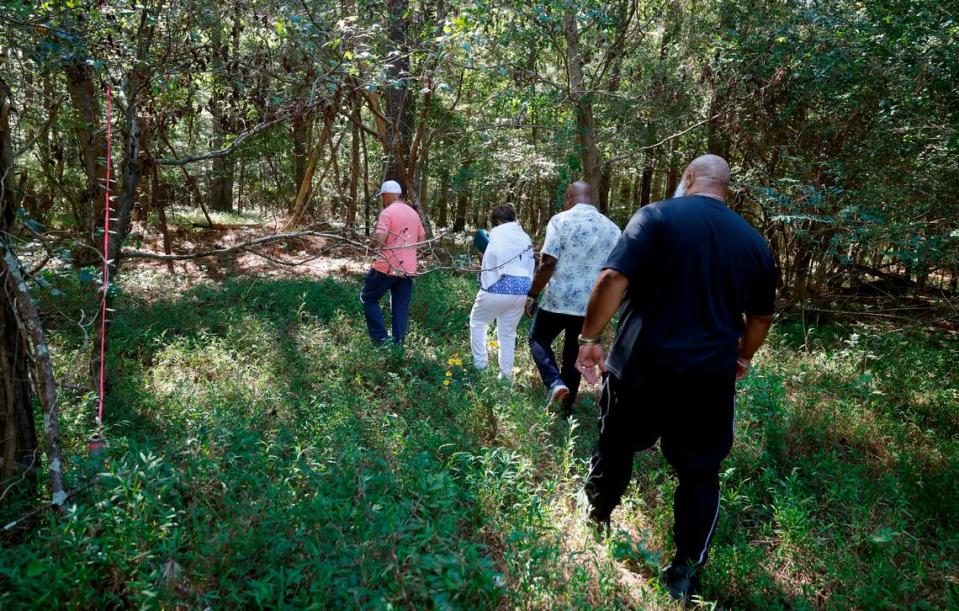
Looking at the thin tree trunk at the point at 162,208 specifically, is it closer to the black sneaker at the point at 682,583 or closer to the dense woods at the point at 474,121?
the dense woods at the point at 474,121

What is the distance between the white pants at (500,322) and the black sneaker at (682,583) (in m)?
2.65

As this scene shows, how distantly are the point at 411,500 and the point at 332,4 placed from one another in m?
8.35

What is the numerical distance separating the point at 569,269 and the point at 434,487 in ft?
8.65

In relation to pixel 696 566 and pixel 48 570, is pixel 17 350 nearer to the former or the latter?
pixel 48 570

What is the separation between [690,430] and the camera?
2812 millimetres

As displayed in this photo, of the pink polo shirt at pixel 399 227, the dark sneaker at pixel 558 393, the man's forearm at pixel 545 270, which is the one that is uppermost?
the pink polo shirt at pixel 399 227

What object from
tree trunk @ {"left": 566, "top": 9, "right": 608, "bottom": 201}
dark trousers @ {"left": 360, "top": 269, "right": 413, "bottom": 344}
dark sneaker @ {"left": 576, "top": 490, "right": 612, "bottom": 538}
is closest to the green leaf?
dark sneaker @ {"left": 576, "top": 490, "right": 612, "bottom": 538}

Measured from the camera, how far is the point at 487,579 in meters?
2.39

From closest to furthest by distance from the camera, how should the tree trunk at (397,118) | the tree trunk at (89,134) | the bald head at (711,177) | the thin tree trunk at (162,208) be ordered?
the bald head at (711,177) → the tree trunk at (89,134) → the thin tree trunk at (162,208) → the tree trunk at (397,118)

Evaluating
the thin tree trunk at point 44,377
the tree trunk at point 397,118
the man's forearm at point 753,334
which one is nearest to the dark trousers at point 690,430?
the man's forearm at point 753,334

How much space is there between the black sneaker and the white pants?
2651 mm

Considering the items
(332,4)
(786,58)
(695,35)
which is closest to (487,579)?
(786,58)

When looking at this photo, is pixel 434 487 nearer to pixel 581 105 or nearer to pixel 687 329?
pixel 687 329

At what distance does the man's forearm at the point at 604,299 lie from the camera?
2855 mm
